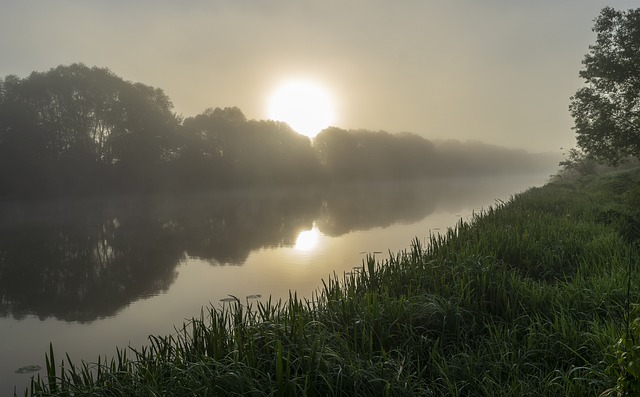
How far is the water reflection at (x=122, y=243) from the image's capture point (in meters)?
12.1

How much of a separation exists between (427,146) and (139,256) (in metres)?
112

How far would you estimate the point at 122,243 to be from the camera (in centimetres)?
2059

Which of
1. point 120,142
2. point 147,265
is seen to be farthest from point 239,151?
point 147,265

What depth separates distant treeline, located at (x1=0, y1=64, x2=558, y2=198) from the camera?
42.3 meters

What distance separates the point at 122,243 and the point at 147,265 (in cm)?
577

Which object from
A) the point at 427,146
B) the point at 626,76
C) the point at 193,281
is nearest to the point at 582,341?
the point at 193,281

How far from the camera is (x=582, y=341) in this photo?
16.0 feet

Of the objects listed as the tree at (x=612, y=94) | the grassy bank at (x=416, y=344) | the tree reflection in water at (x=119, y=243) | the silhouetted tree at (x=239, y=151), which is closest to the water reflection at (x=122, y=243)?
the tree reflection in water at (x=119, y=243)

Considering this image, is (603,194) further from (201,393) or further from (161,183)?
(161,183)

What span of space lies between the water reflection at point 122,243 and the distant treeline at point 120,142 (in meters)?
6.29

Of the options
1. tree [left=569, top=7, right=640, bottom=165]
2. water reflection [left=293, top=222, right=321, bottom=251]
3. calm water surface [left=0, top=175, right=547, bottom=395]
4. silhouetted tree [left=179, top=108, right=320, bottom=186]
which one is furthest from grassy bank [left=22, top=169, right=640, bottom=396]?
silhouetted tree [left=179, top=108, right=320, bottom=186]

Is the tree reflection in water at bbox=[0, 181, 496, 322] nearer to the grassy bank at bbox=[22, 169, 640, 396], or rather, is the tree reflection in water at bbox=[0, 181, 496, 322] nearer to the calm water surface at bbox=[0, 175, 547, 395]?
the calm water surface at bbox=[0, 175, 547, 395]

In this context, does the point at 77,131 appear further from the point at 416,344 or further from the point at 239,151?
the point at 416,344

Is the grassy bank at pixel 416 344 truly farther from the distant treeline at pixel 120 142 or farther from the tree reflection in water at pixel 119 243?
the distant treeline at pixel 120 142
